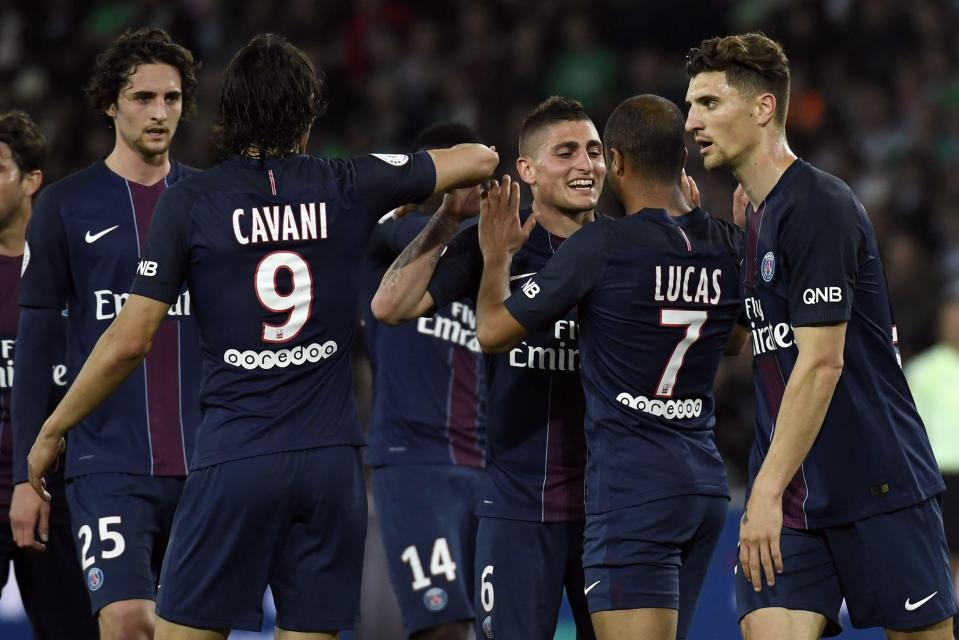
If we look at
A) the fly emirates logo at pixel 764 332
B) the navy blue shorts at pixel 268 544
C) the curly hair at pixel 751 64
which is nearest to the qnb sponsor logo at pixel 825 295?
the fly emirates logo at pixel 764 332

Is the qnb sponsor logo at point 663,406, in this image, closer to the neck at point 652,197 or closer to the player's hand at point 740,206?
the neck at point 652,197

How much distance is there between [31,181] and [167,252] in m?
1.98

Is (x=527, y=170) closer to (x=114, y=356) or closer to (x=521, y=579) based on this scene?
(x=521, y=579)

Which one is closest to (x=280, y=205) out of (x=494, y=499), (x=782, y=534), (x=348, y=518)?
(x=348, y=518)

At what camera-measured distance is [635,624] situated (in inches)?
193

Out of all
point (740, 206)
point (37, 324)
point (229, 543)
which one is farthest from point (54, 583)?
point (740, 206)

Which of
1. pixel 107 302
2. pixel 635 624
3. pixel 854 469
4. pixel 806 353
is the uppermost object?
pixel 107 302

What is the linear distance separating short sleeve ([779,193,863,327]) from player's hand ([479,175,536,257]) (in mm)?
1012

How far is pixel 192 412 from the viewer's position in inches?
225

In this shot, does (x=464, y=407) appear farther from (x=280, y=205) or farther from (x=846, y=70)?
(x=846, y=70)

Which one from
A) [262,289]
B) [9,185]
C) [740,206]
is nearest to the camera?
[262,289]

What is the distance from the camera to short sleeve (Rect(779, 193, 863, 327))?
4582 millimetres

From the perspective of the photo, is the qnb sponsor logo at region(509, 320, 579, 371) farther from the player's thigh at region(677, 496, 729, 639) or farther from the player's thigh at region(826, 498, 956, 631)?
the player's thigh at region(826, 498, 956, 631)

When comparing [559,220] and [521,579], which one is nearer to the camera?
[521,579]
